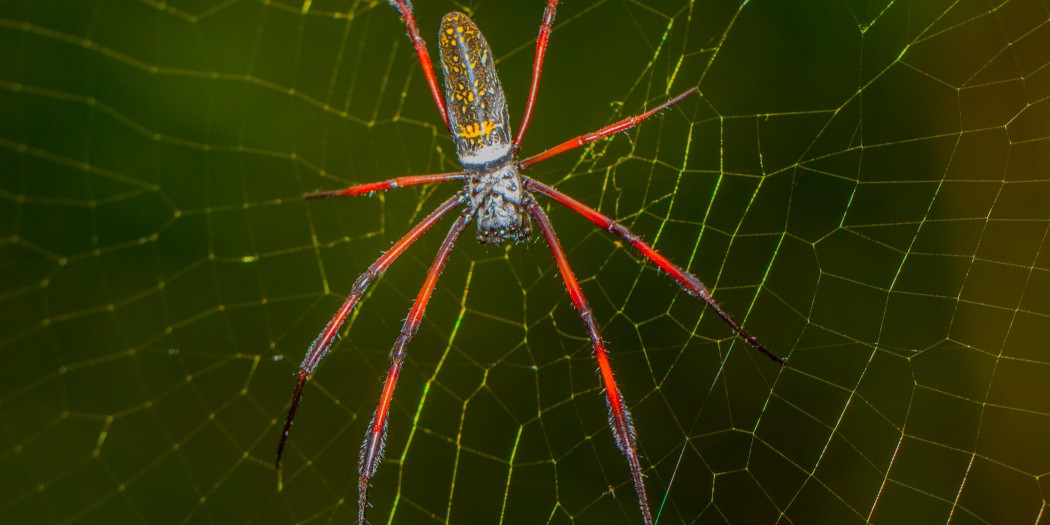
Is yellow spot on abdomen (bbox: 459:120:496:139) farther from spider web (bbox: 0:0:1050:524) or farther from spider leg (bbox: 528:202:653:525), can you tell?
spider web (bbox: 0:0:1050:524)

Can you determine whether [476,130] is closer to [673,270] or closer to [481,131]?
[481,131]

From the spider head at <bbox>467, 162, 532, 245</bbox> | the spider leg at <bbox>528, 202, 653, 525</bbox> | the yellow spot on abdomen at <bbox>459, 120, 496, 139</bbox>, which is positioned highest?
the yellow spot on abdomen at <bbox>459, 120, 496, 139</bbox>

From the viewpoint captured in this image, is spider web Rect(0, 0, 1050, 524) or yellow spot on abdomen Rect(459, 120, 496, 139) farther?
spider web Rect(0, 0, 1050, 524)

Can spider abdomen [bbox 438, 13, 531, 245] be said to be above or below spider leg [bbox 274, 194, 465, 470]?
above

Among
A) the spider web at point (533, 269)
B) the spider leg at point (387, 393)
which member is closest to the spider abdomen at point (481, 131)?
the spider leg at point (387, 393)

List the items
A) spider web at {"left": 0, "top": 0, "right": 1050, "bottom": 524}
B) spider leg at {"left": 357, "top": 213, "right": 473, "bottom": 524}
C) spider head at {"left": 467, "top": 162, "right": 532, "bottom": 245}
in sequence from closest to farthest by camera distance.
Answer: spider leg at {"left": 357, "top": 213, "right": 473, "bottom": 524} < spider head at {"left": 467, "top": 162, "right": 532, "bottom": 245} < spider web at {"left": 0, "top": 0, "right": 1050, "bottom": 524}

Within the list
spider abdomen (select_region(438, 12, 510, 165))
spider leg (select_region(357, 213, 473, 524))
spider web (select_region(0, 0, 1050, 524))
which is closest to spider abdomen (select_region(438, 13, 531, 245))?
spider abdomen (select_region(438, 12, 510, 165))

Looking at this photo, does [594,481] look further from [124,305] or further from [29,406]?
[29,406]
